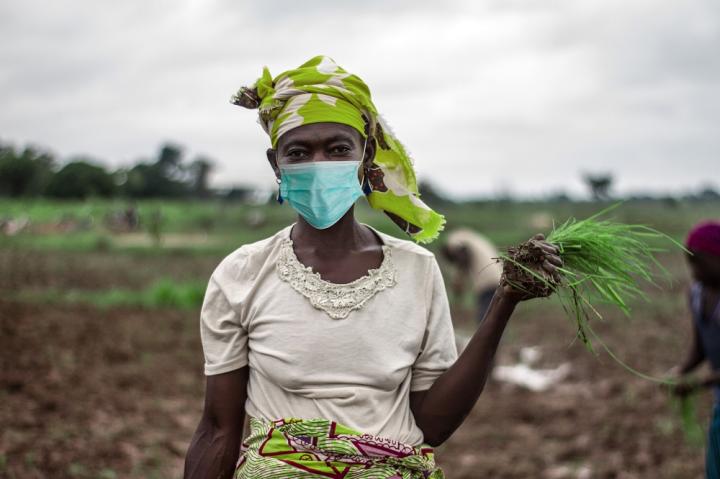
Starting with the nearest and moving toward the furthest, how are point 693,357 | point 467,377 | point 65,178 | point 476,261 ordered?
point 467,377
point 693,357
point 476,261
point 65,178

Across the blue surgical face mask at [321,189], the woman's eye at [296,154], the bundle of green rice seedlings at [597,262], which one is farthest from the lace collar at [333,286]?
the bundle of green rice seedlings at [597,262]

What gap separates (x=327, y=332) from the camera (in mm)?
1734

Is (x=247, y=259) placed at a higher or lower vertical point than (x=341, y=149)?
lower

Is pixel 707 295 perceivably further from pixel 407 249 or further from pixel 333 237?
pixel 333 237

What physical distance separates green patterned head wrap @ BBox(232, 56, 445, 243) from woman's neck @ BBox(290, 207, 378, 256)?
4.3 inches

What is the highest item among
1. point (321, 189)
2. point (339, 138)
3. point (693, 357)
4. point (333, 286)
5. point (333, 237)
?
point (339, 138)

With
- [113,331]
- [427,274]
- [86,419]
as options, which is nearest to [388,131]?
[427,274]

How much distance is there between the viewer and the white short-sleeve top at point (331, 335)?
5.65 ft

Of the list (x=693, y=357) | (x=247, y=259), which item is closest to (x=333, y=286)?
(x=247, y=259)

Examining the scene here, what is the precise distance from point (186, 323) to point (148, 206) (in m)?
4.72

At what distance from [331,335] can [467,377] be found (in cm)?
36

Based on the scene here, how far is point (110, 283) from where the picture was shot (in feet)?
44.7

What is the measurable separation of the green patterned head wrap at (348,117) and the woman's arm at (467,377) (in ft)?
1.07

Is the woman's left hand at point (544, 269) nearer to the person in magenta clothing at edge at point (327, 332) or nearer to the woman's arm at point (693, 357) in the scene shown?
the person in magenta clothing at edge at point (327, 332)
